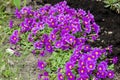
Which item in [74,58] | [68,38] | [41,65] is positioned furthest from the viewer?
[68,38]

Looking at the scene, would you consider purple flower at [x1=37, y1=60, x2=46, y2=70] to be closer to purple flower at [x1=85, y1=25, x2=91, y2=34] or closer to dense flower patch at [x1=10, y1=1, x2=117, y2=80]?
dense flower patch at [x1=10, y1=1, x2=117, y2=80]

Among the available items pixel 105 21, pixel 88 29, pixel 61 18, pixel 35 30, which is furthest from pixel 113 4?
pixel 35 30

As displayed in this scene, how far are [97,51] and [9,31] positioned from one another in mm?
1417

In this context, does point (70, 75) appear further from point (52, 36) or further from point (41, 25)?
point (41, 25)

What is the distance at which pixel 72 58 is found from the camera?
383 centimetres

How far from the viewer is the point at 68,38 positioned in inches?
163

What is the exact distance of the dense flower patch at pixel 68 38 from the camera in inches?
146

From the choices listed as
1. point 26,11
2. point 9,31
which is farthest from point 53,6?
point 9,31

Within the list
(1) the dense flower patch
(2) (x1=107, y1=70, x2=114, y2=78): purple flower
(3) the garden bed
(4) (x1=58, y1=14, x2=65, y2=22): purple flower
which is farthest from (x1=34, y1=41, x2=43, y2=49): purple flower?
(2) (x1=107, y1=70, x2=114, y2=78): purple flower

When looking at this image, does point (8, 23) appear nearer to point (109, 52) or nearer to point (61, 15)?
point (61, 15)

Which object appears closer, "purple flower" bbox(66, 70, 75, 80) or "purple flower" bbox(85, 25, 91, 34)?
"purple flower" bbox(66, 70, 75, 80)

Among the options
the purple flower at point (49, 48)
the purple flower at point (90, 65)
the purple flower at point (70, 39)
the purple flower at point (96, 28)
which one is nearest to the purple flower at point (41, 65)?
the purple flower at point (49, 48)

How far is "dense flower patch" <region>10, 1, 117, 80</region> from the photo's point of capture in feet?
12.2

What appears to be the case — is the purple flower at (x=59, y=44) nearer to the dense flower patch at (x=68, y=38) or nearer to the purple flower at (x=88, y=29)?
the dense flower patch at (x=68, y=38)
